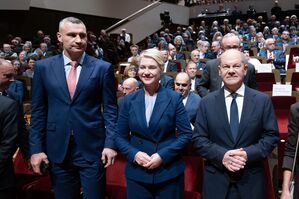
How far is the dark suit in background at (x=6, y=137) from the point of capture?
5.30ft

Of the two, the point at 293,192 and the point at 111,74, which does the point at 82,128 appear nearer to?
the point at 111,74

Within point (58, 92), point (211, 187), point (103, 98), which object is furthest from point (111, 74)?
point (211, 187)

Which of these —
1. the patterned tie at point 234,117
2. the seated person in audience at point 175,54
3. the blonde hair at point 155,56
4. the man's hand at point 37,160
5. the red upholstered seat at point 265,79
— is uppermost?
the blonde hair at point 155,56

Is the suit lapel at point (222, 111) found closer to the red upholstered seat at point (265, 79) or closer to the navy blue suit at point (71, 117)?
the navy blue suit at point (71, 117)

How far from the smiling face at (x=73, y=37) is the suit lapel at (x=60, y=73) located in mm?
79

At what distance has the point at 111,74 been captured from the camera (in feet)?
5.62

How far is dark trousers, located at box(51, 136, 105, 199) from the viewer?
1.65 metres

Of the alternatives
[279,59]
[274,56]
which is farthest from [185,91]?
[274,56]

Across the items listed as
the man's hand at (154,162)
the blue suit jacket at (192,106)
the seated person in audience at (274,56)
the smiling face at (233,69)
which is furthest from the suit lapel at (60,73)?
the seated person in audience at (274,56)

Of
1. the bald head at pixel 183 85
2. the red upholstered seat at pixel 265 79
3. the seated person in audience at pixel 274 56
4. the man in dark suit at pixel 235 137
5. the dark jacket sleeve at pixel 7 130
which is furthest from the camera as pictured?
the seated person in audience at pixel 274 56

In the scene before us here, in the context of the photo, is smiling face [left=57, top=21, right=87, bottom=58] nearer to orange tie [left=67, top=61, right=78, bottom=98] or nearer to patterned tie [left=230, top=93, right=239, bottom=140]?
orange tie [left=67, top=61, right=78, bottom=98]

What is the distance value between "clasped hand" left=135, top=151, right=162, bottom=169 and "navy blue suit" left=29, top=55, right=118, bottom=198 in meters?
0.14

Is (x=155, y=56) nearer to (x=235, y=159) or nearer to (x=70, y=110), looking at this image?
(x=70, y=110)

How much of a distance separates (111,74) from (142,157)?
0.40 metres
